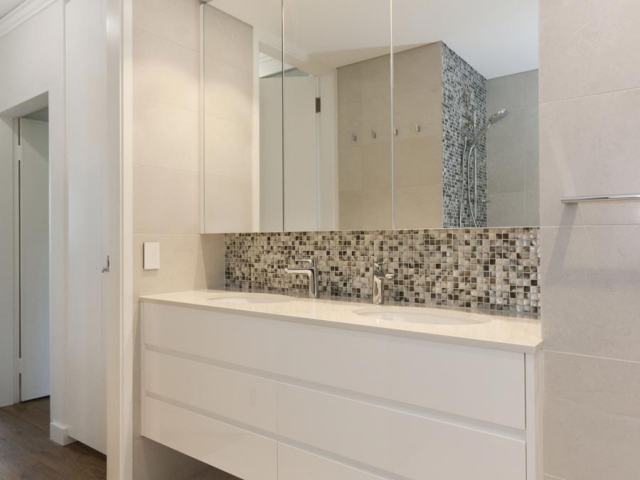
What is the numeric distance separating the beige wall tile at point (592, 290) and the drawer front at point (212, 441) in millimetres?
1017

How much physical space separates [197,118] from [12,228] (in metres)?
1.81

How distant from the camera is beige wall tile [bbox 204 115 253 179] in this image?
7.59 ft

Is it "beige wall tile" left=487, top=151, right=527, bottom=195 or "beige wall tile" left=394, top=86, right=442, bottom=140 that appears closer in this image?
"beige wall tile" left=487, top=151, right=527, bottom=195

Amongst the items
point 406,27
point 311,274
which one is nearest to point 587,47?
point 406,27

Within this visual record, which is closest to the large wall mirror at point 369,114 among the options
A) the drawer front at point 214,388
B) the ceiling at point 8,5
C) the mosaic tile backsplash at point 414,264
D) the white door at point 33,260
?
the mosaic tile backsplash at point 414,264

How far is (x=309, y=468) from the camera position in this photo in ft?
4.97

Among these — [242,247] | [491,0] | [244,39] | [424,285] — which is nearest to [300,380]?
[424,285]

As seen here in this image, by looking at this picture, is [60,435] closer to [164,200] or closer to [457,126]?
[164,200]

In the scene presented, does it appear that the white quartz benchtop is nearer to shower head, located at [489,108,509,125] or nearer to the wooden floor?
shower head, located at [489,108,509,125]

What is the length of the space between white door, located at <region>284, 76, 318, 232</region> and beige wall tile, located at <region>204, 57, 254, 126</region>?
0.94 feet

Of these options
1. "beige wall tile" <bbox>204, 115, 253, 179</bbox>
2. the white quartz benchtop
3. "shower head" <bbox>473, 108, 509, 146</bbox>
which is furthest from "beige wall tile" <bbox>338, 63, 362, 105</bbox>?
the white quartz benchtop

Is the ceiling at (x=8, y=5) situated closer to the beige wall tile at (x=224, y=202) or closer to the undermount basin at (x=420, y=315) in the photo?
the beige wall tile at (x=224, y=202)

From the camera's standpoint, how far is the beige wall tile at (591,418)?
3.55 feet

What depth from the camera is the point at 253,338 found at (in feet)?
5.55
